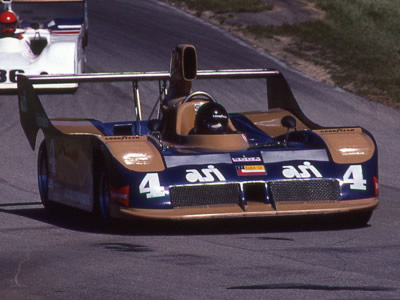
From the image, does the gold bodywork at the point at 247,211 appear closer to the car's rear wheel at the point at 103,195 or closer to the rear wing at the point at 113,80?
the car's rear wheel at the point at 103,195

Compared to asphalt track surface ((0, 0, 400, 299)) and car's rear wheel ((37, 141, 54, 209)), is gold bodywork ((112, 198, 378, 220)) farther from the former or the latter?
car's rear wheel ((37, 141, 54, 209))

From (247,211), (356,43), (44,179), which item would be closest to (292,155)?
(247,211)

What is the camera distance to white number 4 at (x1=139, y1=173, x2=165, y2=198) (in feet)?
30.4

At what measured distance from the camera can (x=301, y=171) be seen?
9.57m

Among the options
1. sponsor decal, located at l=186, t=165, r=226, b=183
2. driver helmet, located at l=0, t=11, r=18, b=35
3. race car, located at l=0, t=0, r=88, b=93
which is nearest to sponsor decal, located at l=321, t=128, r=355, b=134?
Answer: sponsor decal, located at l=186, t=165, r=226, b=183

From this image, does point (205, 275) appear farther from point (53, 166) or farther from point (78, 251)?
point (53, 166)

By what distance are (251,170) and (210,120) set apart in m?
1.33

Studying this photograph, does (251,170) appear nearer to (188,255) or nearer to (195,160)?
(195,160)

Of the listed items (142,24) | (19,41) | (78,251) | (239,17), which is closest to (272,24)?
(239,17)

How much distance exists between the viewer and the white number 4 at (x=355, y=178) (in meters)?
9.67

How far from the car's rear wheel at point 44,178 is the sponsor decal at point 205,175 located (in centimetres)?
247

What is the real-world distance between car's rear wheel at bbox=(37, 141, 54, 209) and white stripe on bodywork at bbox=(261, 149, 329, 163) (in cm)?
278

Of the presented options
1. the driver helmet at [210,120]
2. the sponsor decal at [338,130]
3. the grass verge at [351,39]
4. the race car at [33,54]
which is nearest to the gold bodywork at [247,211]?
the sponsor decal at [338,130]

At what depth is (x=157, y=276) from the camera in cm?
706
